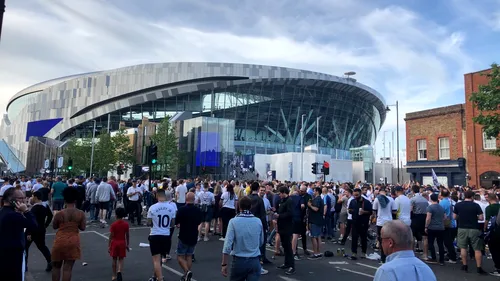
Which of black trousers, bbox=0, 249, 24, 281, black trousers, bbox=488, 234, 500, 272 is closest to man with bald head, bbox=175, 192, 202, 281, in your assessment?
black trousers, bbox=0, 249, 24, 281

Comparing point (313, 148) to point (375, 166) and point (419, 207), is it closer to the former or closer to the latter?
point (375, 166)

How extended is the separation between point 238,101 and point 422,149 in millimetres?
40723

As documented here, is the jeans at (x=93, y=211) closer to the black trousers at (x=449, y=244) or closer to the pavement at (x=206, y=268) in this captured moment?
the pavement at (x=206, y=268)

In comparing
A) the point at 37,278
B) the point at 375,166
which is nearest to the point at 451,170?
the point at 375,166

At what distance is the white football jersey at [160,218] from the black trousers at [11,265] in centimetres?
259

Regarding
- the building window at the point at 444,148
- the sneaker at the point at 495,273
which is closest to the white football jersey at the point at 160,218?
the sneaker at the point at 495,273

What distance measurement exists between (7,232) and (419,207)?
991 cm

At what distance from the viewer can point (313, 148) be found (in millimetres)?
48344

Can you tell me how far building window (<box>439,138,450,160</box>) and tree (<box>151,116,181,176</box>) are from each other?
28.3 meters

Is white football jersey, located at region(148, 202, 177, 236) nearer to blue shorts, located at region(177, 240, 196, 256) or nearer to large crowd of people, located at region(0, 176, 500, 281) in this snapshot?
large crowd of people, located at region(0, 176, 500, 281)

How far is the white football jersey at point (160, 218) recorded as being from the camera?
7.31 metres

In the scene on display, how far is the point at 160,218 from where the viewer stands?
288 inches

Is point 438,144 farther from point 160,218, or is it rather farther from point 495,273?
point 160,218

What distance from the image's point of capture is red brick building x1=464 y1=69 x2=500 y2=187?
2802 centimetres
